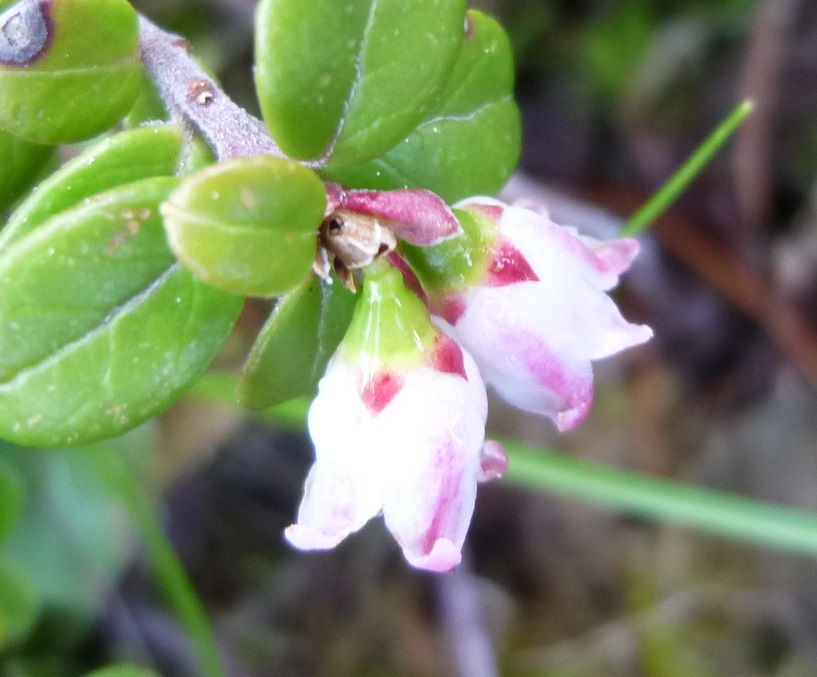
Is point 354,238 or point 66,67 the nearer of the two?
point 354,238

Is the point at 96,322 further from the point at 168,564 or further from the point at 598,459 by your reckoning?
the point at 598,459

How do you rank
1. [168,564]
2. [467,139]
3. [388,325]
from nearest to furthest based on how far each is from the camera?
[388,325]
[467,139]
[168,564]

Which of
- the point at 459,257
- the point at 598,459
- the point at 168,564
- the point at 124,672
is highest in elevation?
the point at 459,257

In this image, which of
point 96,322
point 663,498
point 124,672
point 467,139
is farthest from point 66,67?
point 663,498

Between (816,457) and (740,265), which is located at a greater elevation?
(740,265)

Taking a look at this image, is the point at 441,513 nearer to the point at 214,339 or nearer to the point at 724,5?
the point at 214,339

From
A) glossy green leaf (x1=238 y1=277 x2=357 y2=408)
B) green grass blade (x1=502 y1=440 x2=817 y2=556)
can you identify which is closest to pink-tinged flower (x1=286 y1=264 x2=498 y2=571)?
glossy green leaf (x1=238 y1=277 x2=357 y2=408)

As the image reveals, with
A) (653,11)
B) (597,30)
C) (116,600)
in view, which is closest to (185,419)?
(116,600)
